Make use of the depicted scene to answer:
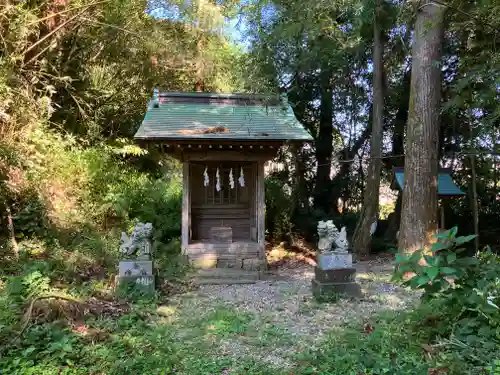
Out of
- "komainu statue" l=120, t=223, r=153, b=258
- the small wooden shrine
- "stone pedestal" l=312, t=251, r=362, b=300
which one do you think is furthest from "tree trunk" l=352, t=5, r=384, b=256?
"komainu statue" l=120, t=223, r=153, b=258

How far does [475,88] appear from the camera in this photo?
6734mm

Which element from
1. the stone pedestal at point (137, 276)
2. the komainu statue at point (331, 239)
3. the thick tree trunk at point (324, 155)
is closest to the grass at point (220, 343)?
the stone pedestal at point (137, 276)

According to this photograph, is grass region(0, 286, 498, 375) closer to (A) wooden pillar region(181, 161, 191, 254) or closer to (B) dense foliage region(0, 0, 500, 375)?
(B) dense foliage region(0, 0, 500, 375)

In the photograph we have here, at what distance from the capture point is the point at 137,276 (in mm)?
5590

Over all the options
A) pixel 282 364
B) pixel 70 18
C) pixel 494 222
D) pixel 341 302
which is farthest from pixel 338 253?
pixel 494 222

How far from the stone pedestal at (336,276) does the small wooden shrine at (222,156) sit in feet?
7.57

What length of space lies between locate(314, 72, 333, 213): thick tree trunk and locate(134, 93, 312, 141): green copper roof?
4563 millimetres

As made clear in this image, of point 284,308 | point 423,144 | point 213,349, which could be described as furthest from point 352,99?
point 213,349

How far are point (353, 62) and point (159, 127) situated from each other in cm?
666

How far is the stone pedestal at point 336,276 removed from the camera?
5625 millimetres

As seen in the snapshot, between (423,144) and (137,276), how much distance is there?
5.28 m

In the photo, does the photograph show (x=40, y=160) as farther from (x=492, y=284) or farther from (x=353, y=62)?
(x=353, y=62)

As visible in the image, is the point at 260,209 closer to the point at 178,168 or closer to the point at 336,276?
the point at 336,276

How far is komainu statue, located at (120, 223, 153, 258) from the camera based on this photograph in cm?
571
